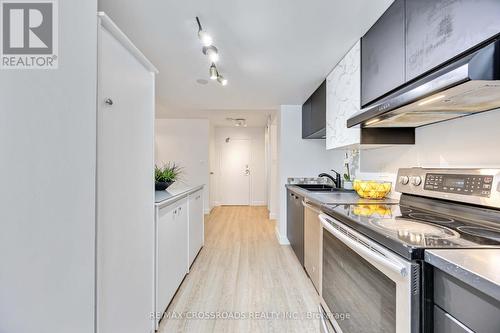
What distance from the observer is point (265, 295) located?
6.64 feet

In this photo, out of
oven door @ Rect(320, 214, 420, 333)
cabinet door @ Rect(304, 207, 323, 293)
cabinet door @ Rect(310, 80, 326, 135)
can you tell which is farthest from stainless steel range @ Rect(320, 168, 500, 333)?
cabinet door @ Rect(310, 80, 326, 135)

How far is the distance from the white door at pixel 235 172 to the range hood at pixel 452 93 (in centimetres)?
528

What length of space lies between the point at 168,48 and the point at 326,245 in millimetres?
1912

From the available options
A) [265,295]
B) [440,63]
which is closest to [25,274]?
[265,295]

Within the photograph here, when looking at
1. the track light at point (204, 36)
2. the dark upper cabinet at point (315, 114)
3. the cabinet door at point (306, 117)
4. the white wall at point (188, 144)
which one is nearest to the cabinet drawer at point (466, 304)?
the track light at point (204, 36)

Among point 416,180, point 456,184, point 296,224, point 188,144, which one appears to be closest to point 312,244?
point 296,224

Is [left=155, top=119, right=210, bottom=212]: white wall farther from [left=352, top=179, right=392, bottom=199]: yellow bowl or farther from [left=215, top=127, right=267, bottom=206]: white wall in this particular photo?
[left=352, top=179, right=392, bottom=199]: yellow bowl

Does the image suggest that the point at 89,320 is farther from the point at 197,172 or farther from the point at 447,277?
the point at 197,172

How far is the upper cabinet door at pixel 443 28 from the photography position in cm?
83

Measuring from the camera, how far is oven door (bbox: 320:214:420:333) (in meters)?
0.72

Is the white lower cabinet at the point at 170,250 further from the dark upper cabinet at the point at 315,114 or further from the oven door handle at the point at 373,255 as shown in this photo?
the dark upper cabinet at the point at 315,114

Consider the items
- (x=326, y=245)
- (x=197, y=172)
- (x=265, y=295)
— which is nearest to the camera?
(x=326, y=245)

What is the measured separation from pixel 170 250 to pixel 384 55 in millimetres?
2062

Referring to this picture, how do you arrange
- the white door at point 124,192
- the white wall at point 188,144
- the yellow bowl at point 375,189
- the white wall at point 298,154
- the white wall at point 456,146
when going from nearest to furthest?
the white door at point 124,192 → the white wall at point 456,146 → the yellow bowl at point 375,189 → the white wall at point 298,154 → the white wall at point 188,144
